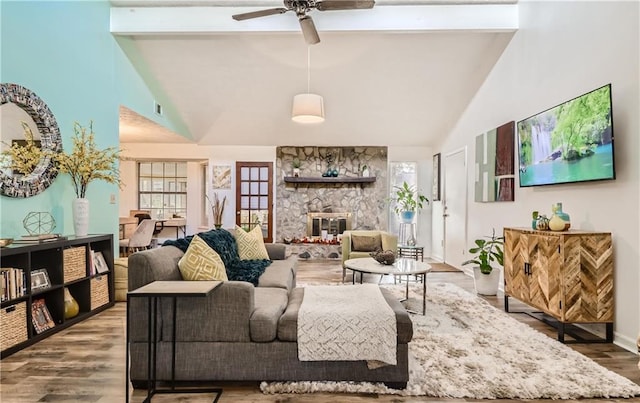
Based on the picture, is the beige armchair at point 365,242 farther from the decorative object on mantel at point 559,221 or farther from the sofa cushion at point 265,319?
the sofa cushion at point 265,319

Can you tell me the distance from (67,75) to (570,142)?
16.0 ft

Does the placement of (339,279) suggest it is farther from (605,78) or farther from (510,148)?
(605,78)

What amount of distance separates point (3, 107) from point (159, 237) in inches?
245

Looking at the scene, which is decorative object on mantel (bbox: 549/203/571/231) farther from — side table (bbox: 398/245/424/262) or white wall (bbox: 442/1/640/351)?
side table (bbox: 398/245/424/262)

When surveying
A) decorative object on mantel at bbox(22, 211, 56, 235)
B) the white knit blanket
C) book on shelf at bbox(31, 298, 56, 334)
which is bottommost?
book on shelf at bbox(31, 298, 56, 334)

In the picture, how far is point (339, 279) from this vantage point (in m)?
5.45

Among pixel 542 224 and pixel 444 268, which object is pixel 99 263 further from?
pixel 444 268

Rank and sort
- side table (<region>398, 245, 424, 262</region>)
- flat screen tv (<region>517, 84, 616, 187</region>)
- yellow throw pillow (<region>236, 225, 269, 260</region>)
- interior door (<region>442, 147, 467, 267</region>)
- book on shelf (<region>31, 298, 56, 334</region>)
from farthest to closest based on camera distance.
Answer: interior door (<region>442, 147, 467, 267</region>) → side table (<region>398, 245, 424, 262</region>) → yellow throw pillow (<region>236, 225, 269, 260</region>) → book on shelf (<region>31, 298, 56, 334</region>) → flat screen tv (<region>517, 84, 616, 187</region>)

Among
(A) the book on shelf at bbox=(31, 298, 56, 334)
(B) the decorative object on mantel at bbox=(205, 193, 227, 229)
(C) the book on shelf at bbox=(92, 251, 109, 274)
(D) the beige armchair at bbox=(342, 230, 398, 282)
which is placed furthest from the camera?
(B) the decorative object on mantel at bbox=(205, 193, 227, 229)

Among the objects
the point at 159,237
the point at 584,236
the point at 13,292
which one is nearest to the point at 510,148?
the point at 584,236

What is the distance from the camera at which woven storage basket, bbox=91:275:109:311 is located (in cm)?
382

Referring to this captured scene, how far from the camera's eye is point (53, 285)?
10.9 feet

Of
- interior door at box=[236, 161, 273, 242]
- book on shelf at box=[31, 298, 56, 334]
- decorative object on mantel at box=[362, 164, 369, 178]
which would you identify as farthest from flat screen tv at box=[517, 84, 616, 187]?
interior door at box=[236, 161, 273, 242]

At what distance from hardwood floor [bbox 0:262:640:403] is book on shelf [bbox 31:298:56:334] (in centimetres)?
11
